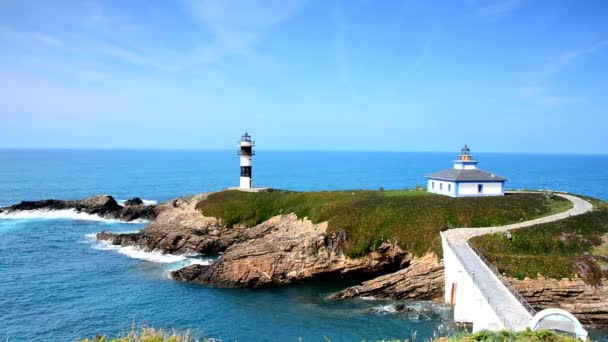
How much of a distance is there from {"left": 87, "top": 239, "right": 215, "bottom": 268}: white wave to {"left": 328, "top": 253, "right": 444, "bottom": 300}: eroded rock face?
1767 cm

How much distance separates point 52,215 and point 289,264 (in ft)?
168

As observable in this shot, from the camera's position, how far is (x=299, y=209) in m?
49.0

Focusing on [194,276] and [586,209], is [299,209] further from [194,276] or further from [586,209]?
[586,209]

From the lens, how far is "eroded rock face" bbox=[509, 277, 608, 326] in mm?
30047

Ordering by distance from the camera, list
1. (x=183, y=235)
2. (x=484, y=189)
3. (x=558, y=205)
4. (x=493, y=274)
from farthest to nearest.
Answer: (x=183, y=235) → (x=484, y=189) → (x=558, y=205) → (x=493, y=274)

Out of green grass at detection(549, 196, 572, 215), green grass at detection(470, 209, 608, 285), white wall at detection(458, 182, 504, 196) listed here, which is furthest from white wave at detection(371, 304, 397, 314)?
green grass at detection(549, 196, 572, 215)

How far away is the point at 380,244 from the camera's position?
131 feet

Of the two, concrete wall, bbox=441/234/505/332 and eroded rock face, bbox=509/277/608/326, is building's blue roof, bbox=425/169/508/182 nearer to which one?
concrete wall, bbox=441/234/505/332

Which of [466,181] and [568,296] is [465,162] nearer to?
[466,181]

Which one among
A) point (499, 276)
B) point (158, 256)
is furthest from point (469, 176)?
point (158, 256)

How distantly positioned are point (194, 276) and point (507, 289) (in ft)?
85.9

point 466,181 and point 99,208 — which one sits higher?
point 466,181

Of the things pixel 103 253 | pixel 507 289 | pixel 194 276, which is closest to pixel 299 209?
pixel 194 276

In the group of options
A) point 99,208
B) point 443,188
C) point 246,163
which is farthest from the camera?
point 99,208
